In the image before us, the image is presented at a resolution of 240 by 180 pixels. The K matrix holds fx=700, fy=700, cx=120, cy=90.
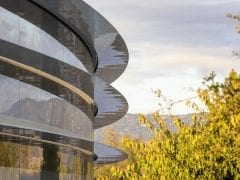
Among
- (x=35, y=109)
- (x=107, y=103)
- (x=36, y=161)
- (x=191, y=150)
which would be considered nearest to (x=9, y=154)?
(x=36, y=161)

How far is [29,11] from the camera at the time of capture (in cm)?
1733

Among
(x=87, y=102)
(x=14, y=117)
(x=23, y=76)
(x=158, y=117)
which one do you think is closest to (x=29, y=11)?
(x=23, y=76)

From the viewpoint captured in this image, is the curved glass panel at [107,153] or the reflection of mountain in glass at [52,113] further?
the curved glass panel at [107,153]

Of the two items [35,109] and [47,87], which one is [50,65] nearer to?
[47,87]

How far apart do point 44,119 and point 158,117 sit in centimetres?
299

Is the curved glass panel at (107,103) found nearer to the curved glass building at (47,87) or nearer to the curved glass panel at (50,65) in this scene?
the curved glass building at (47,87)

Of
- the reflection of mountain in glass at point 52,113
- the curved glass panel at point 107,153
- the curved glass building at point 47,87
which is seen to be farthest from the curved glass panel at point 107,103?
the reflection of mountain in glass at point 52,113

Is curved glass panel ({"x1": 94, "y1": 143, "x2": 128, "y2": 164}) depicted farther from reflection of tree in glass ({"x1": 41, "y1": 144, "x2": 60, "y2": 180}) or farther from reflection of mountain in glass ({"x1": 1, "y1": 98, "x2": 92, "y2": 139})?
reflection of tree in glass ({"x1": 41, "y1": 144, "x2": 60, "y2": 180})

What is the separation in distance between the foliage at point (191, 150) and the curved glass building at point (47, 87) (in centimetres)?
226

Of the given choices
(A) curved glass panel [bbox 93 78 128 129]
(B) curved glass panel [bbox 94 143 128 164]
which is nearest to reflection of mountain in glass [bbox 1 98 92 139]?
(A) curved glass panel [bbox 93 78 128 129]

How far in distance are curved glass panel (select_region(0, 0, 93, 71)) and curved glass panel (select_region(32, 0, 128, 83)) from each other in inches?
12.5

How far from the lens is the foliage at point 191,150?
17469 millimetres

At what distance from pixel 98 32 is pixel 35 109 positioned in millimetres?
9134

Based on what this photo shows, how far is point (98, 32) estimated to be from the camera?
1035 inches
